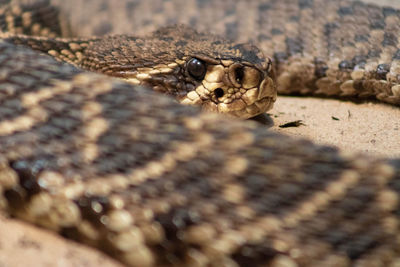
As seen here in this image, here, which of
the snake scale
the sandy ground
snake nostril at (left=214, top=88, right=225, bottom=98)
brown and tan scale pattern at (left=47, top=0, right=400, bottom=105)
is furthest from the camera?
brown and tan scale pattern at (left=47, top=0, right=400, bottom=105)

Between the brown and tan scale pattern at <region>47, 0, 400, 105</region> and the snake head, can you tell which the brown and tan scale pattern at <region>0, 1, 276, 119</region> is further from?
the brown and tan scale pattern at <region>47, 0, 400, 105</region>

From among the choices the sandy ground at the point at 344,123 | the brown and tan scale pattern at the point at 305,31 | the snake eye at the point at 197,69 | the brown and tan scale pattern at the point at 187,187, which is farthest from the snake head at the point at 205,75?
the brown and tan scale pattern at the point at 305,31

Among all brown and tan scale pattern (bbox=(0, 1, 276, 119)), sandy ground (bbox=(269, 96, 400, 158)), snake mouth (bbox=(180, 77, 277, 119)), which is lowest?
sandy ground (bbox=(269, 96, 400, 158))

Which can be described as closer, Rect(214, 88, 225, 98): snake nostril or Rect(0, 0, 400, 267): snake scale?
Rect(0, 0, 400, 267): snake scale

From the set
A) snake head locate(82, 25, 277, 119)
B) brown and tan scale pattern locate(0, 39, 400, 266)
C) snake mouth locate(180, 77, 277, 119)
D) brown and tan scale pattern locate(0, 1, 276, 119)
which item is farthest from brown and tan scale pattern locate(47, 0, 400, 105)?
brown and tan scale pattern locate(0, 39, 400, 266)

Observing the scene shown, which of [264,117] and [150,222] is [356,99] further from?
[150,222]

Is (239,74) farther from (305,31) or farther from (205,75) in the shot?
(305,31)
